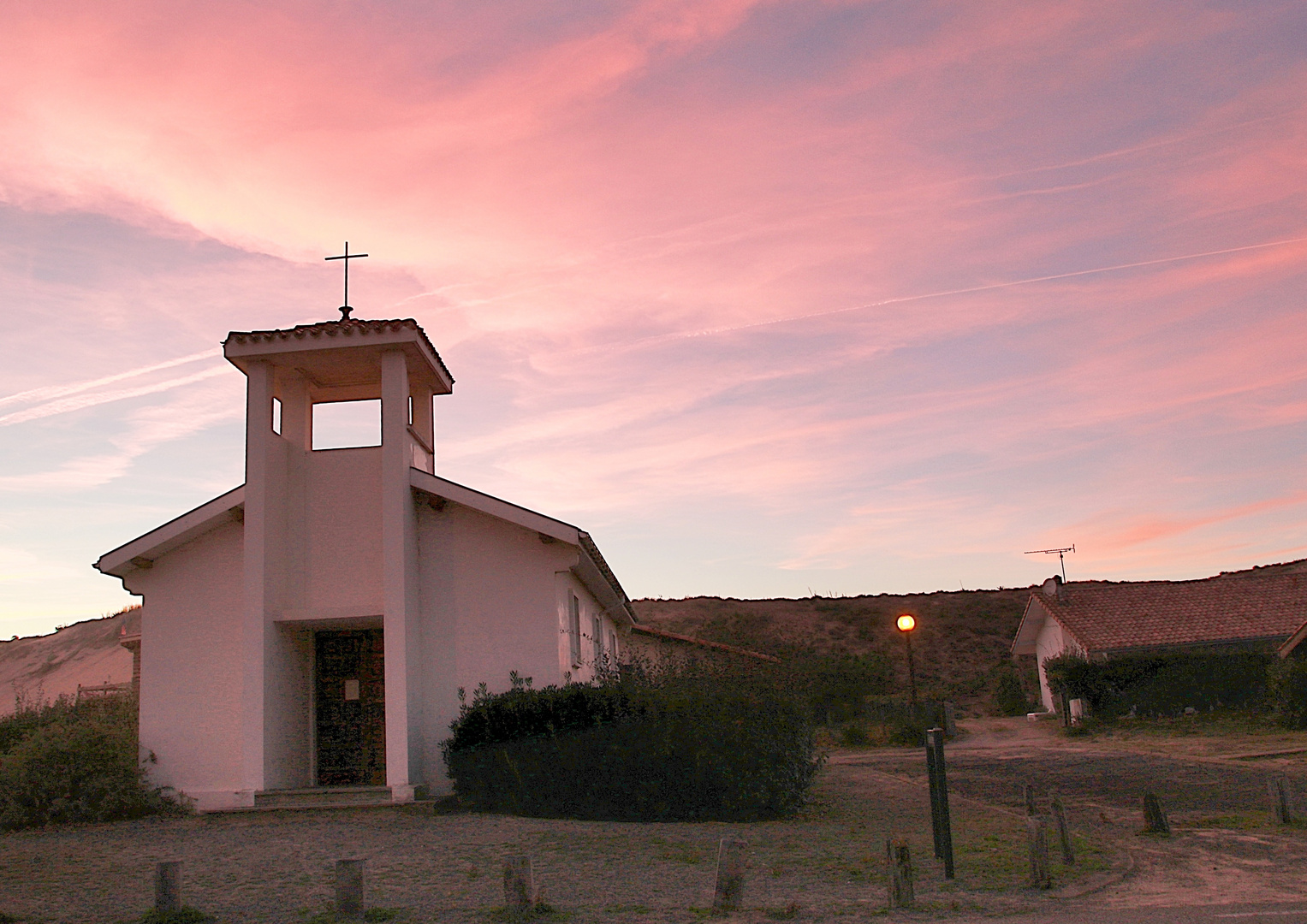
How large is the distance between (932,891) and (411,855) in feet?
17.3

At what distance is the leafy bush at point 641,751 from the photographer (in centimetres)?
1322

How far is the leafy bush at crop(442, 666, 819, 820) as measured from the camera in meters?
13.2

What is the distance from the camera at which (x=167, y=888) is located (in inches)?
302

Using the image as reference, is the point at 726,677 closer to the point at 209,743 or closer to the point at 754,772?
the point at 754,772

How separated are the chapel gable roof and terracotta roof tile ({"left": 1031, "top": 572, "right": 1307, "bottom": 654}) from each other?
3 cm

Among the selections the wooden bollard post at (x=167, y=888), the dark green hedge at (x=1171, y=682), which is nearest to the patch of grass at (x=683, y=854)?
the wooden bollard post at (x=167, y=888)

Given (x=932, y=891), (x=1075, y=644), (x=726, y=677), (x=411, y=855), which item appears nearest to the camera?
(x=932, y=891)

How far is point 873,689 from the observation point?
145ft

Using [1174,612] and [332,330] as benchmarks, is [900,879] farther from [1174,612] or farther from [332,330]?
[1174,612]

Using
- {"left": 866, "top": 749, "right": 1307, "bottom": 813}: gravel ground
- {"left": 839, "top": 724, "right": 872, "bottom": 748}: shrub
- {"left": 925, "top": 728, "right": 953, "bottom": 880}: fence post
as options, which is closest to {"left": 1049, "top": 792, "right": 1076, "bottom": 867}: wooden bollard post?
{"left": 925, "top": 728, "right": 953, "bottom": 880}: fence post

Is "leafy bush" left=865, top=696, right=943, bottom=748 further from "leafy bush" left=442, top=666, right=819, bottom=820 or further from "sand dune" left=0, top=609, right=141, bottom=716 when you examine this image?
"sand dune" left=0, top=609, right=141, bottom=716

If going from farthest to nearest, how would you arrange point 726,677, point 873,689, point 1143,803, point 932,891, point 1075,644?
point 873,689 → point 1075,644 → point 726,677 → point 1143,803 → point 932,891

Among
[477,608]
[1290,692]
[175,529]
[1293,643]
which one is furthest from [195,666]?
[1293,643]

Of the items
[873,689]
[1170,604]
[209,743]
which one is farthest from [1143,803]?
[873,689]
